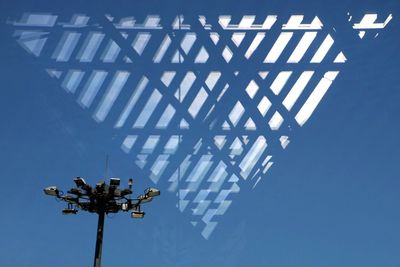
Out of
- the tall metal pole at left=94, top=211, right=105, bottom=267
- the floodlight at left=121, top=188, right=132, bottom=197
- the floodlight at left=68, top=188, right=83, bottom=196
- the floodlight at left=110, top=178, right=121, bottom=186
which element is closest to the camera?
the tall metal pole at left=94, top=211, right=105, bottom=267

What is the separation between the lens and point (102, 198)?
25.4 ft

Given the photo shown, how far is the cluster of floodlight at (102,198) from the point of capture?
770cm

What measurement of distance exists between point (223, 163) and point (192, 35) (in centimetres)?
439

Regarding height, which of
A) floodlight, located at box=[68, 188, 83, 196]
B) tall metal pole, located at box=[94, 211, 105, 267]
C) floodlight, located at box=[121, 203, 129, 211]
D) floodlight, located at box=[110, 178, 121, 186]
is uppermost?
floodlight, located at box=[110, 178, 121, 186]

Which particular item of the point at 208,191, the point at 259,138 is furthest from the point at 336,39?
the point at 208,191

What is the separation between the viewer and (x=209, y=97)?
13.7 metres

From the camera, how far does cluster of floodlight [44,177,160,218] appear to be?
303 inches

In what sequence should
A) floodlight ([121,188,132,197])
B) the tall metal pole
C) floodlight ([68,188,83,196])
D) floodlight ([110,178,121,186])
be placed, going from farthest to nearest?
floodlight ([121,188,132,197])
floodlight ([68,188,83,196])
floodlight ([110,178,121,186])
the tall metal pole

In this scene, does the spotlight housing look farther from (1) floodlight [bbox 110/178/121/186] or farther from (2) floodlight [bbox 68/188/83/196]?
(1) floodlight [bbox 110/178/121/186]

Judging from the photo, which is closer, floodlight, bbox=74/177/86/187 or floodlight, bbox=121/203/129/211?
floodlight, bbox=74/177/86/187

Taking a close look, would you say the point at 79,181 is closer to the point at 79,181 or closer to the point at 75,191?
the point at 79,181

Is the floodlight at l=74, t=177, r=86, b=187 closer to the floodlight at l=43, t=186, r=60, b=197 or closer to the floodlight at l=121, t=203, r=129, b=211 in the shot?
the floodlight at l=43, t=186, r=60, b=197

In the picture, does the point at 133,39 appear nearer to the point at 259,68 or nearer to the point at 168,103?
the point at 168,103

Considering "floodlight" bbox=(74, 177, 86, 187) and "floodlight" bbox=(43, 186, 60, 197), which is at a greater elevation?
"floodlight" bbox=(74, 177, 86, 187)
